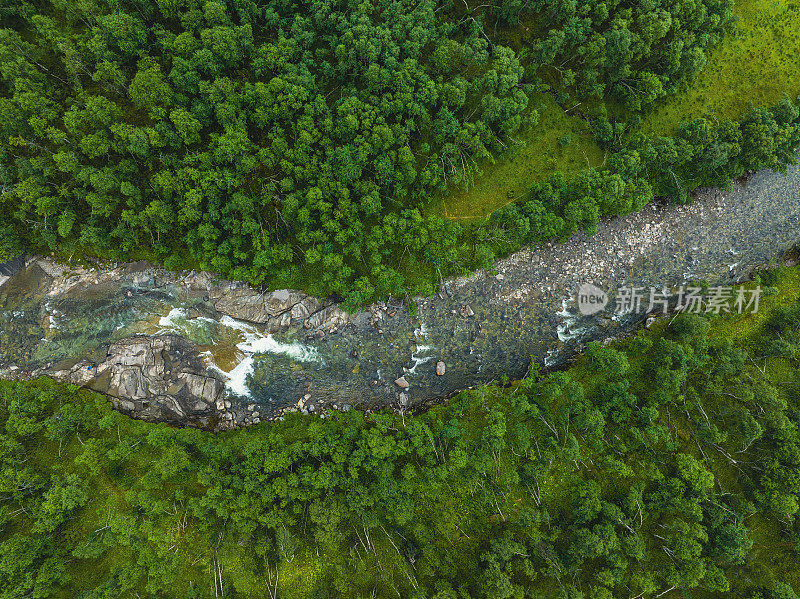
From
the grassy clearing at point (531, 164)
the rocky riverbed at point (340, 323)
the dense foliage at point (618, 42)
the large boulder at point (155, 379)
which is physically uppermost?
the dense foliage at point (618, 42)

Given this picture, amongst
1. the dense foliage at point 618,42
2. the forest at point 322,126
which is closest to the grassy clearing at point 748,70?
the dense foliage at point 618,42

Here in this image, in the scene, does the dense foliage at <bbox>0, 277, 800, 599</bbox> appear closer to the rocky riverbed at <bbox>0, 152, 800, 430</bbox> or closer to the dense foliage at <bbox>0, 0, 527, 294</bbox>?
the rocky riverbed at <bbox>0, 152, 800, 430</bbox>

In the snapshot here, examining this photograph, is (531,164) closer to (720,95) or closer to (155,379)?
(720,95)

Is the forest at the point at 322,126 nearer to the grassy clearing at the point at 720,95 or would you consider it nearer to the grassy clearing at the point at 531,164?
the grassy clearing at the point at 531,164

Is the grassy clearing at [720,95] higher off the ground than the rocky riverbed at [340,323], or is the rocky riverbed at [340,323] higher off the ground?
the grassy clearing at [720,95]

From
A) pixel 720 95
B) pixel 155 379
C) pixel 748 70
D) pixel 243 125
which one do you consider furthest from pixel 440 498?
pixel 748 70

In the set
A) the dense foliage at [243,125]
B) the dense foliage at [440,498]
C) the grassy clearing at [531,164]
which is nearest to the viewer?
the dense foliage at [440,498]

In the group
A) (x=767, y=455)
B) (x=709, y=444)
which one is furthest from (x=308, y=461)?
(x=767, y=455)

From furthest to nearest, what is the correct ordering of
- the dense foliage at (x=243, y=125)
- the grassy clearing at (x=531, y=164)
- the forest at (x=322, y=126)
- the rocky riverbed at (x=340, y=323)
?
the grassy clearing at (x=531, y=164) < the rocky riverbed at (x=340, y=323) < the forest at (x=322, y=126) < the dense foliage at (x=243, y=125)
